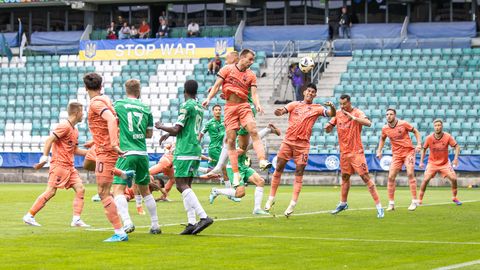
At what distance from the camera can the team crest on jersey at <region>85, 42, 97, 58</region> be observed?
183 ft

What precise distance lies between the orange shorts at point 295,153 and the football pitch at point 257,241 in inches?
43.4

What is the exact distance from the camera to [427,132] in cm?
4366

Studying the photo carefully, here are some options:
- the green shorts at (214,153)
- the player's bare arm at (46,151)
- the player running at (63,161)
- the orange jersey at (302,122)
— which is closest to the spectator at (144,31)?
the green shorts at (214,153)

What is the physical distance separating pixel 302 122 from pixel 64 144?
4612mm

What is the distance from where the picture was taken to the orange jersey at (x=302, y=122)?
21125 mm

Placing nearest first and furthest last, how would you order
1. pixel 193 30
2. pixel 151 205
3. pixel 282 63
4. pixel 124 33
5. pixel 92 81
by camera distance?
pixel 92 81 < pixel 151 205 < pixel 282 63 < pixel 193 30 < pixel 124 33

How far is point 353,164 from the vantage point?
22141 millimetres

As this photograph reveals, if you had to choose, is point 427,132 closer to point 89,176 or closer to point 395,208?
point 89,176

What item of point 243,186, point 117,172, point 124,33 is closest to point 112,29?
point 124,33

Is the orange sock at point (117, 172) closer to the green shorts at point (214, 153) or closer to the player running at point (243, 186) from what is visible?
the player running at point (243, 186)

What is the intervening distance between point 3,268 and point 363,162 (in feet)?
36.4

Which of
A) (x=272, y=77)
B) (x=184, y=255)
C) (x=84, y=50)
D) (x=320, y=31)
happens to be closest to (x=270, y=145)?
(x=272, y=77)

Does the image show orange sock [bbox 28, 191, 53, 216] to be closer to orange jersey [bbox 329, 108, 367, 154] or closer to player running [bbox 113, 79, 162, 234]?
player running [bbox 113, 79, 162, 234]

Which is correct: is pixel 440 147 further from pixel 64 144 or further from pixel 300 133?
pixel 64 144
